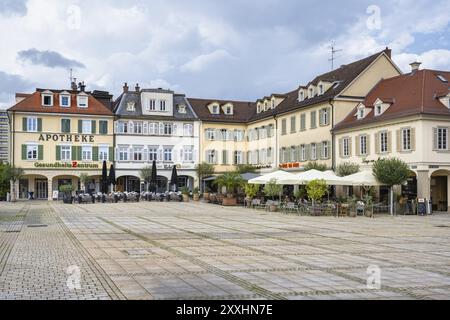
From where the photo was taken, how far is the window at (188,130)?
2336 inches

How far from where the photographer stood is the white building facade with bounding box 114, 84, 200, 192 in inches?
2256

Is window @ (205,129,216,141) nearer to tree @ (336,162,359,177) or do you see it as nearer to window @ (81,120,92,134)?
window @ (81,120,92,134)

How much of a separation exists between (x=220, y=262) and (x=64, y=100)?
4635cm

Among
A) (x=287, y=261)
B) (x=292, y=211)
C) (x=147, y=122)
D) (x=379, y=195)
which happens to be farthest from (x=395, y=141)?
(x=147, y=122)

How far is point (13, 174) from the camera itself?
51.5 metres

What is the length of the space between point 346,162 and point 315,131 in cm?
641

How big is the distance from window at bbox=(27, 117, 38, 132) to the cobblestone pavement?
33.9 m

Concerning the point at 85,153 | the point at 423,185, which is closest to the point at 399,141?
the point at 423,185

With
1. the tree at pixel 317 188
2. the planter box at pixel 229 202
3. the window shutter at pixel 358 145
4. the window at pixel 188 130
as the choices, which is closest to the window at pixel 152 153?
the window at pixel 188 130

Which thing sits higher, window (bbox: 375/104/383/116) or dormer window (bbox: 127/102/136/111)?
dormer window (bbox: 127/102/136/111)

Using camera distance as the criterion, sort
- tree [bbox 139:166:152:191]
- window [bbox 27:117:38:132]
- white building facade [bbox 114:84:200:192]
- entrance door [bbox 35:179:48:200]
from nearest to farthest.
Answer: window [bbox 27:117:38:132]
tree [bbox 139:166:152:191]
entrance door [bbox 35:179:48:200]
white building facade [bbox 114:84:200:192]

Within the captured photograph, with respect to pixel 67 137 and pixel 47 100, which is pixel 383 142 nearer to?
pixel 67 137

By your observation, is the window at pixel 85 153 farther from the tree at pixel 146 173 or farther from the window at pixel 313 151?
the window at pixel 313 151

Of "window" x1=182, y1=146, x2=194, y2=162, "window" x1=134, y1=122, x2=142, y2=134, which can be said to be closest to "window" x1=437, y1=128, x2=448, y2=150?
"window" x1=182, y1=146, x2=194, y2=162
